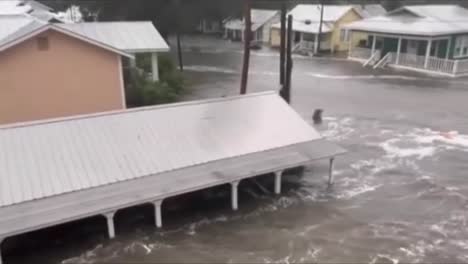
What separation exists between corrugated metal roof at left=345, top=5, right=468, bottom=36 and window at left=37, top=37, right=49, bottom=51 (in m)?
27.5

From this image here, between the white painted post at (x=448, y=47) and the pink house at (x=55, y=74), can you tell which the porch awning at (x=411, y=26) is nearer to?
the white painted post at (x=448, y=47)

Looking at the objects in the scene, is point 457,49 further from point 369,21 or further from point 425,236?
point 425,236

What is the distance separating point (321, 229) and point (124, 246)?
17.3 feet

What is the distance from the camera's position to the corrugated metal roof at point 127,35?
837 inches

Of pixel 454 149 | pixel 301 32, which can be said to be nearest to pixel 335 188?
pixel 454 149

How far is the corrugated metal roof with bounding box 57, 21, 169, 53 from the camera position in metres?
21.3

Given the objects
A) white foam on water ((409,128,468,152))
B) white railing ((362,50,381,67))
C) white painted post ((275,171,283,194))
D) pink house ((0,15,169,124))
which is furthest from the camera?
white railing ((362,50,381,67))

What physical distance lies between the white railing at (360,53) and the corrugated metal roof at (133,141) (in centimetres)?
2612

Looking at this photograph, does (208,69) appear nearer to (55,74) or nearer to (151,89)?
(151,89)

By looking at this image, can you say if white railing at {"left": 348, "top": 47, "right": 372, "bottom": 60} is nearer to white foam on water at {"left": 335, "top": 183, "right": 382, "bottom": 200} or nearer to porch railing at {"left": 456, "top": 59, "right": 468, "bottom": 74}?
porch railing at {"left": 456, "top": 59, "right": 468, "bottom": 74}

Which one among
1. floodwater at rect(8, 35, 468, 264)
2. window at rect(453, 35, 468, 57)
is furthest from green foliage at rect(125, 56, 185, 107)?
window at rect(453, 35, 468, 57)

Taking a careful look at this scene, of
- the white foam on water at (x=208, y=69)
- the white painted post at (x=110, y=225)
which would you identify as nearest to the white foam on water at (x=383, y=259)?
the white painted post at (x=110, y=225)

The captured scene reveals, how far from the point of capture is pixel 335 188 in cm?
1470

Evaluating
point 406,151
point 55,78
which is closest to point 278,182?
point 406,151
